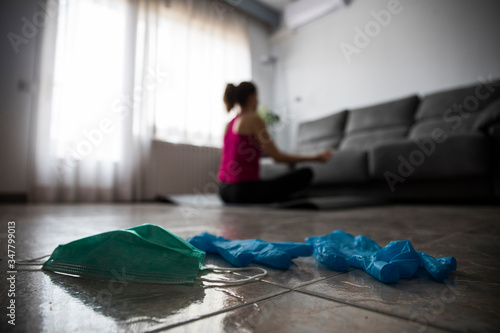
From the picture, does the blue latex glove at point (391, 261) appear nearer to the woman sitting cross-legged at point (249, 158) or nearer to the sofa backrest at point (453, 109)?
the woman sitting cross-legged at point (249, 158)

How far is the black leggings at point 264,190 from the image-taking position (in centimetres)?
204

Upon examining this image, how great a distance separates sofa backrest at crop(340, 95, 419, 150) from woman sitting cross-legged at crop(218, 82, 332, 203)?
1.07 m

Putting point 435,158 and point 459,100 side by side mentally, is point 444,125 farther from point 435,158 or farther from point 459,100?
point 435,158

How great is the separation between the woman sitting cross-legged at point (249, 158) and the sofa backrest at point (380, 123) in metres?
1.07

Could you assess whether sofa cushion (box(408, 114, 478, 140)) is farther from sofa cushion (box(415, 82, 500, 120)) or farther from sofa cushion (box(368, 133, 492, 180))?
sofa cushion (box(368, 133, 492, 180))

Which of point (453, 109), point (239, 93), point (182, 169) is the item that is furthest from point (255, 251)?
point (182, 169)

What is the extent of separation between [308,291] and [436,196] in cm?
225

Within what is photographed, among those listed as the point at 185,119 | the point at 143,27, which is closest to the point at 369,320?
the point at 185,119

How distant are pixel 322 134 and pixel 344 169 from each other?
1.18 m

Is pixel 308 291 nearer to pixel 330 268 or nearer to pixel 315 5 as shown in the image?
pixel 330 268

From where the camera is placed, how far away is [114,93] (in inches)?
121

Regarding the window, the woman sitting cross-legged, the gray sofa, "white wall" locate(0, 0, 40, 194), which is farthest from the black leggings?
"white wall" locate(0, 0, 40, 194)

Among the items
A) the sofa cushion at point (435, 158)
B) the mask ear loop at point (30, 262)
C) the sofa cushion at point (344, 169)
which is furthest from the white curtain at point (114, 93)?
the mask ear loop at point (30, 262)

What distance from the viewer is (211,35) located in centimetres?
397
